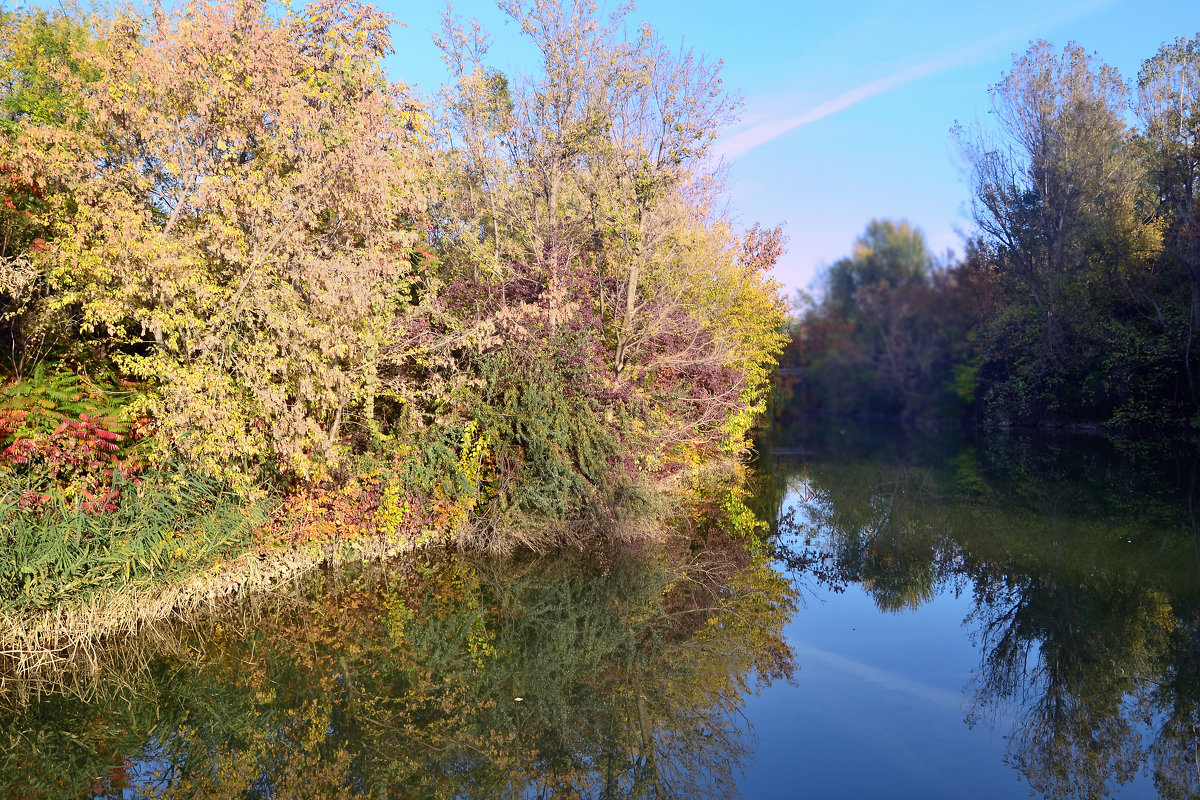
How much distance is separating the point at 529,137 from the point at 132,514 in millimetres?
9103

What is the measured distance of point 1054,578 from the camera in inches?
425

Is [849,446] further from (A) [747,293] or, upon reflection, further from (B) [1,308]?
(B) [1,308]

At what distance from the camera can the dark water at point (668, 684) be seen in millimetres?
5871

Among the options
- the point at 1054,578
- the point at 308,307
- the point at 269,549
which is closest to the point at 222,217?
the point at 308,307

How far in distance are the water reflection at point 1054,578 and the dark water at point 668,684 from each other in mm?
42

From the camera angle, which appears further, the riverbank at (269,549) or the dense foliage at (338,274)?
the dense foliage at (338,274)

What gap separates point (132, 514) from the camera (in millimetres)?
9102

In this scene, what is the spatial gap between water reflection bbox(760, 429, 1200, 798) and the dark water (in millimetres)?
42

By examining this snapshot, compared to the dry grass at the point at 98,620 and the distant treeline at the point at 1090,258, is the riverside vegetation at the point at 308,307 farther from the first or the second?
the distant treeline at the point at 1090,258

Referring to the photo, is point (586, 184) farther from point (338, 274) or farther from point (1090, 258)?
point (1090, 258)

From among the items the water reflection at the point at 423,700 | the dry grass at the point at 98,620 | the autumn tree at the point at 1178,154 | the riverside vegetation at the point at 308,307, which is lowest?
the water reflection at the point at 423,700

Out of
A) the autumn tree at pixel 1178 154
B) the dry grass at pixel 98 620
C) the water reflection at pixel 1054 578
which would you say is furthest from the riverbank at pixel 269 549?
the autumn tree at pixel 1178 154

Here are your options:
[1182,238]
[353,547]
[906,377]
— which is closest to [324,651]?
[353,547]

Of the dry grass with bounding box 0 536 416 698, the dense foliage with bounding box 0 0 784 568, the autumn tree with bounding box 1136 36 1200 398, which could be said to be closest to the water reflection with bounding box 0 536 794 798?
the dry grass with bounding box 0 536 416 698
